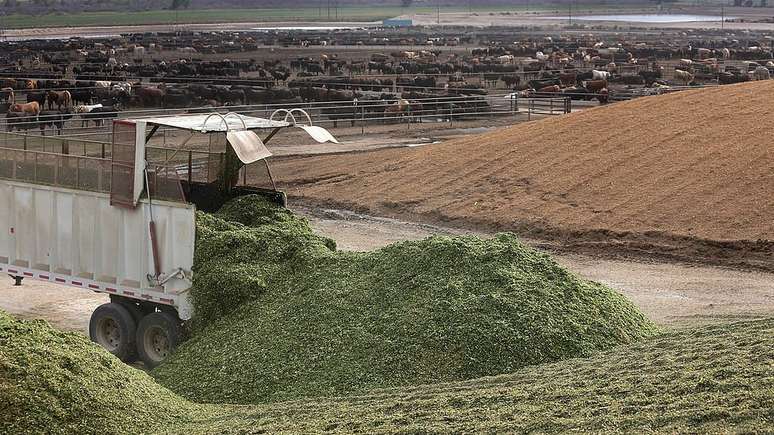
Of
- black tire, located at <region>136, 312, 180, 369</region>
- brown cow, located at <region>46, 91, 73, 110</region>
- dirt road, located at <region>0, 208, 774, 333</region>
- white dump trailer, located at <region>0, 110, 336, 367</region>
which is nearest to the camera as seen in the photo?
black tire, located at <region>136, 312, 180, 369</region>

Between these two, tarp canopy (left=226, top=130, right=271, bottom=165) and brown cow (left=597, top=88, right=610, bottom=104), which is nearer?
tarp canopy (left=226, top=130, right=271, bottom=165)

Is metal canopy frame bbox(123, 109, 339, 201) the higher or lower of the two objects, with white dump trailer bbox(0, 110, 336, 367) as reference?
higher

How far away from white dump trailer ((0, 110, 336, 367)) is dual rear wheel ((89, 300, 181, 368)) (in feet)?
0.04

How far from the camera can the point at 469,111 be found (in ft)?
135

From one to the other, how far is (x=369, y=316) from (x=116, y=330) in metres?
3.73

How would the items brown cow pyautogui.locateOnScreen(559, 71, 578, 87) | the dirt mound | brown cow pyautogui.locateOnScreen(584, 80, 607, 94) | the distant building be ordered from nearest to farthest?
the dirt mound < brown cow pyautogui.locateOnScreen(584, 80, 607, 94) < brown cow pyautogui.locateOnScreen(559, 71, 578, 87) < the distant building

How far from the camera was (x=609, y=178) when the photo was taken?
75.3 ft

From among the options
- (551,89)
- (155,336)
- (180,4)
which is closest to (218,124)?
(155,336)

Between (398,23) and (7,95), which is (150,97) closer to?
(7,95)

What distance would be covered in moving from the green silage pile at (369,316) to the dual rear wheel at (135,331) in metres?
0.55

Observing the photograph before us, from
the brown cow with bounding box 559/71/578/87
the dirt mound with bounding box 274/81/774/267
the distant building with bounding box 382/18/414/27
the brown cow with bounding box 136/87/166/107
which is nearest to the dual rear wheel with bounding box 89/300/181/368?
the dirt mound with bounding box 274/81/774/267

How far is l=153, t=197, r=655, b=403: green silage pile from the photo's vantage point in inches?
444

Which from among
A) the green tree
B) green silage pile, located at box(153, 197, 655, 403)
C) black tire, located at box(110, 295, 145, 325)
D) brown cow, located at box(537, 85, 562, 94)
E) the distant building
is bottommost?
black tire, located at box(110, 295, 145, 325)

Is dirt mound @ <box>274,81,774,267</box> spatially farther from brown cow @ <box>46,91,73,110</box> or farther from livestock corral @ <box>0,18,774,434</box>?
brown cow @ <box>46,91,73,110</box>
